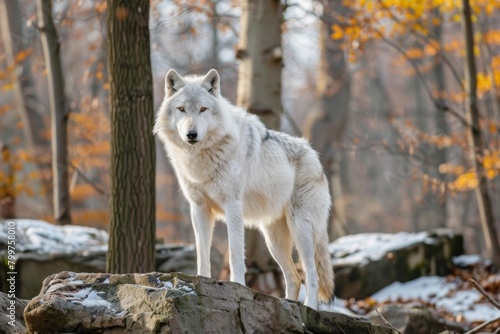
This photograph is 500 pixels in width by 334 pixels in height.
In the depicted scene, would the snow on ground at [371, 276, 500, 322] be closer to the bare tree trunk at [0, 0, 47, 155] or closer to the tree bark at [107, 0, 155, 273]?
the tree bark at [107, 0, 155, 273]

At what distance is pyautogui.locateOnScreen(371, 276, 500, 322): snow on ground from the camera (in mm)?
8312

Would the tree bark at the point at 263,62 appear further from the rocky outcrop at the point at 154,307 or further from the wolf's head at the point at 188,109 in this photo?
the rocky outcrop at the point at 154,307

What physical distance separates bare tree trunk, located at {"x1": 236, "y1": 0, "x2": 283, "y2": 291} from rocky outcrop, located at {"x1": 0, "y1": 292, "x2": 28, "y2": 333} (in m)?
4.56

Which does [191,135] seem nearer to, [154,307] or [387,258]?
[154,307]

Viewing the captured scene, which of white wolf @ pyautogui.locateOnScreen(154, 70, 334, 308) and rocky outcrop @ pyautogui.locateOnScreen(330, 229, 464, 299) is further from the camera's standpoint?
rocky outcrop @ pyautogui.locateOnScreen(330, 229, 464, 299)

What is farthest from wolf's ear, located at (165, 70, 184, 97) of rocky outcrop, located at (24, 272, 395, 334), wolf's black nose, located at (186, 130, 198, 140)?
rocky outcrop, located at (24, 272, 395, 334)

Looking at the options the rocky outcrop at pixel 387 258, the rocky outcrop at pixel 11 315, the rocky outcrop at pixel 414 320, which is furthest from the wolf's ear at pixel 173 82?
the rocky outcrop at pixel 387 258

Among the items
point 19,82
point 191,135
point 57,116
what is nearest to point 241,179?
point 191,135

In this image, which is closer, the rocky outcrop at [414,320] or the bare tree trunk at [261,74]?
the rocky outcrop at [414,320]

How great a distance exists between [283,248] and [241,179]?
1013mm

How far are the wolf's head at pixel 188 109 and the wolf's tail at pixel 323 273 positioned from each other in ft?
5.34

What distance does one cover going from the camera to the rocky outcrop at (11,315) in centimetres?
449

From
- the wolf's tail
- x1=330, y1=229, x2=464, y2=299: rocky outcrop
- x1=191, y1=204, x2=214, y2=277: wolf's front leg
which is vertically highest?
x1=191, y1=204, x2=214, y2=277: wolf's front leg

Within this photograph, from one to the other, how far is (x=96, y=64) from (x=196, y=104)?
8.06 m
